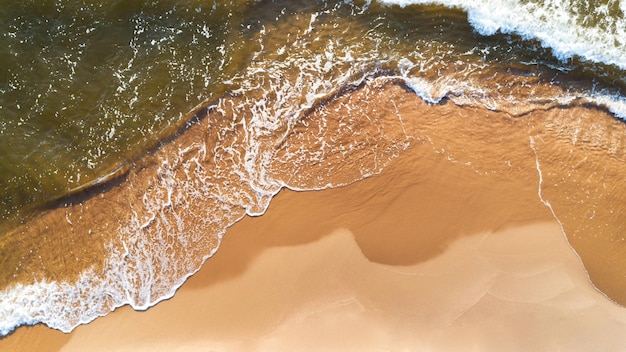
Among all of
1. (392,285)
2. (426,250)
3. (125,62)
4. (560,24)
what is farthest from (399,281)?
(125,62)

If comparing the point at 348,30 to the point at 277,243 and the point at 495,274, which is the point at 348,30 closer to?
the point at 277,243

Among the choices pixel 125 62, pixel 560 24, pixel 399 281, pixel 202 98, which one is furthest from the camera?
pixel 125 62

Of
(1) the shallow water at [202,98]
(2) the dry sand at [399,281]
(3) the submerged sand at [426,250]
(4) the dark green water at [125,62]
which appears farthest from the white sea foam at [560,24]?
(2) the dry sand at [399,281]

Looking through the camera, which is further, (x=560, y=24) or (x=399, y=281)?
(x=560, y=24)

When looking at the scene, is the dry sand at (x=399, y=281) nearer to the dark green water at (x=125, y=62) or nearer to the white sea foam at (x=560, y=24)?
the dark green water at (x=125, y=62)

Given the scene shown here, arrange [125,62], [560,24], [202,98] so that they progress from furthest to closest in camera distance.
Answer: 1. [125,62]
2. [202,98]
3. [560,24]

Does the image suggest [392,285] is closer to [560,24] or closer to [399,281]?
[399,281]

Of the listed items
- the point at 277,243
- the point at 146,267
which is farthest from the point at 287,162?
the point at 146,267

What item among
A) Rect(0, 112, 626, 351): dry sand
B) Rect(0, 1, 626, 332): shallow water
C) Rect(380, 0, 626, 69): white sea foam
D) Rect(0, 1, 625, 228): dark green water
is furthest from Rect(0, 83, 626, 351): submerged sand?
Rect(0, 1, 625, 228): dark green water
